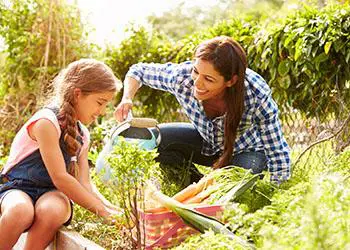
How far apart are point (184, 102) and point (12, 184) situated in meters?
1.07

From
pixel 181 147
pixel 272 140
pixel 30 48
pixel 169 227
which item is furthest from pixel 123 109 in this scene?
pixel 30 48

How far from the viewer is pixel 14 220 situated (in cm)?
255

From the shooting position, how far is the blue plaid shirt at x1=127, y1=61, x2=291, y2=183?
3.19 m

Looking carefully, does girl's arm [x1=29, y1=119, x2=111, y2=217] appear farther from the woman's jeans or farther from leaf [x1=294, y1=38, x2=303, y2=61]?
leaf [x1=294, y1=38, x2=303, y2=61]

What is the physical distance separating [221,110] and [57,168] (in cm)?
102

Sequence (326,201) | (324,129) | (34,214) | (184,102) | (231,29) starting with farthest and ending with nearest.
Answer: (231,29) → (324,129) → (184,102) → (34,214) → (326,201)

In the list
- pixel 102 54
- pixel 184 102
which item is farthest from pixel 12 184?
pixel 102 54

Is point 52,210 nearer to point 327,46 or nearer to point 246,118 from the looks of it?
point 246,118

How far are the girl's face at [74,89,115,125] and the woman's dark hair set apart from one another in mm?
528

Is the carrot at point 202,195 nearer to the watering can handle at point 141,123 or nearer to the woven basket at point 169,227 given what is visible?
the woven basket at point 169,227

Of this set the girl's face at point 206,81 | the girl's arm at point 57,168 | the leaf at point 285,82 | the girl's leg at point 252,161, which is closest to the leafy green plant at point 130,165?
the girl's arm at point 57,168

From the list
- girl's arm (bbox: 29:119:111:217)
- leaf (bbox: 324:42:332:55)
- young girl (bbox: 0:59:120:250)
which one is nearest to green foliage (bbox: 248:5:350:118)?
leaf (bbox: 324:42:332:55)

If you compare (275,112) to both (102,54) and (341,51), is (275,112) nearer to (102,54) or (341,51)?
(341,51)

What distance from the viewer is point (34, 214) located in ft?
8.63
